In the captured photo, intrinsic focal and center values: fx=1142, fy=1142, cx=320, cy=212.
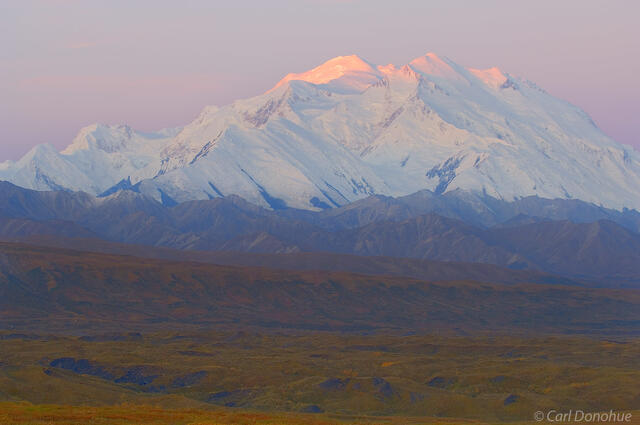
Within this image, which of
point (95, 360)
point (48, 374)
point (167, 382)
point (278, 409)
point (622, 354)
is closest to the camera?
point (278, 409)

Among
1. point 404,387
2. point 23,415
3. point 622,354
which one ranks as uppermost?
point 23,415

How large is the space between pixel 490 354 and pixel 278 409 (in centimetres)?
7114

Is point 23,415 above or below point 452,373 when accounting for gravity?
above

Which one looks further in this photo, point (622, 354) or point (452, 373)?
point (622, 354)

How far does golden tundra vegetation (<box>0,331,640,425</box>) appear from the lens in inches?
4751

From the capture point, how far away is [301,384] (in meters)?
138

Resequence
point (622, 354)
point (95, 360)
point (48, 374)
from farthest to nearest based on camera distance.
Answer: point (622, 354) → point (95, 360) → point (48, 374)

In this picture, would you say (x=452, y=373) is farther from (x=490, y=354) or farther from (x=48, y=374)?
(x=48, y=374)

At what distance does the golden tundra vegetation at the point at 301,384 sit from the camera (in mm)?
120688

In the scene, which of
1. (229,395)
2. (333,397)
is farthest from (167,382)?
(333,397)

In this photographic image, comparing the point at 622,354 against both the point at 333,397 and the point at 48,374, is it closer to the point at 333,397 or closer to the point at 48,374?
the point at 333,397

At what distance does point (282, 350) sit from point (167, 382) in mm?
47134

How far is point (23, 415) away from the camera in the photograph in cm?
8425

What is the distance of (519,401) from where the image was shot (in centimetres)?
12812
